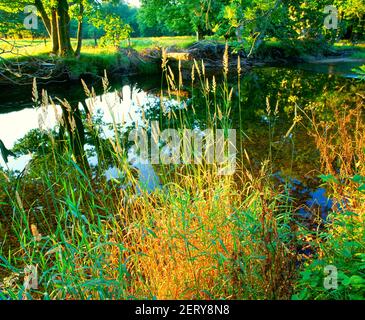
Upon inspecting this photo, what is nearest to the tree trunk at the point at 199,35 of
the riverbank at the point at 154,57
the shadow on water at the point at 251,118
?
the riverbank at the point at 154,57

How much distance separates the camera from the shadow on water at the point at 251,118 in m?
4.62

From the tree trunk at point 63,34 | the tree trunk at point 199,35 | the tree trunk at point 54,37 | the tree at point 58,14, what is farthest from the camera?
the tree trunk at point 199,35

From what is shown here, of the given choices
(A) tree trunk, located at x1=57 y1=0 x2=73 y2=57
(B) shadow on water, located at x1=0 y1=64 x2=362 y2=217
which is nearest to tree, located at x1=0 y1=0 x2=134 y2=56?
(A) tree trunk, located at x1=57 y1=0 x2=73 y2=57

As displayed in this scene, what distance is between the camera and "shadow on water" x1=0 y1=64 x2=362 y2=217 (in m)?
4.62

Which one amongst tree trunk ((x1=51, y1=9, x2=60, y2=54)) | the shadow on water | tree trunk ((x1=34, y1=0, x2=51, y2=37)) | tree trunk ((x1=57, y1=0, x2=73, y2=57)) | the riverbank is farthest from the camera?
tree trunk ((x1=51, y1=9, x2=60, y2=54))

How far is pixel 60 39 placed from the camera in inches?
616

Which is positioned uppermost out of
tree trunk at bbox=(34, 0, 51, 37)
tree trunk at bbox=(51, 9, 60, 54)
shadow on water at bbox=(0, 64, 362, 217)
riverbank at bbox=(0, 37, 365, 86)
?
tree trunk at bbox=(34, 0, 51, 37)

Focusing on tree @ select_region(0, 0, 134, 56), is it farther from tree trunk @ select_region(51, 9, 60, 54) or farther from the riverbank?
the riverbank

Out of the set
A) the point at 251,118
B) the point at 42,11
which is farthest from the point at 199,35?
the point at 251,118

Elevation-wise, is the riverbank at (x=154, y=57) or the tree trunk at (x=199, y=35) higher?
the tree trunk at (x=199, y=35)

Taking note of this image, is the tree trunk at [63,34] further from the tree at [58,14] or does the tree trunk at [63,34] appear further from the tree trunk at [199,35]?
the tree trunk at [199,35]
